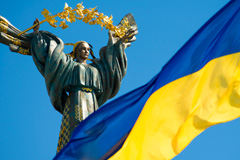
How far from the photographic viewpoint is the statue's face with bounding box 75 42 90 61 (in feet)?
46.7

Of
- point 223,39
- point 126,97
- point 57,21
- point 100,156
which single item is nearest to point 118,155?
point 100,156

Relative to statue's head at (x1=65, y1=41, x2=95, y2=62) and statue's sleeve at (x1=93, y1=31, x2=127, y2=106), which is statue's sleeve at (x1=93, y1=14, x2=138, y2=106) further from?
statue's head at (x1=65, y1=41, x2=95, y2=62)

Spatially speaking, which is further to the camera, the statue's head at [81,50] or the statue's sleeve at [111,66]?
the statue's head at [81,50]

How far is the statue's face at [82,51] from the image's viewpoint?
Result: 560 inches

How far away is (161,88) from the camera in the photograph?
37.5 ft

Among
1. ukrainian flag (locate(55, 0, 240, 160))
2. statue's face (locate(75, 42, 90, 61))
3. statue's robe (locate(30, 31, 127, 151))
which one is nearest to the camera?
ukrainian flag (locate(55, 0, 240, 160))

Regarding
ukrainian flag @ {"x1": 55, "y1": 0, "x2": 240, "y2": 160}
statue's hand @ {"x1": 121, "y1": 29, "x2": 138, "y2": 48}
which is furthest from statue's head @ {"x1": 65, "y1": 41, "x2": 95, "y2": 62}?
ukrainian flag @ {"x1": 55, "y1": 0, "x2": 240, "y2": 160}

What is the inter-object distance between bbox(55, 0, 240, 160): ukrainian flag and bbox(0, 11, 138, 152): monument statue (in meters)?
1.92

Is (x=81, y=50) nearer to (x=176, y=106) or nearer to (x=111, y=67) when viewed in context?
(x=111, y=67)

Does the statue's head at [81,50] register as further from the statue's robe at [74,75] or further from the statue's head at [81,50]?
the statue's robe at [74,75]

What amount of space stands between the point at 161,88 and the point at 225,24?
137 cm

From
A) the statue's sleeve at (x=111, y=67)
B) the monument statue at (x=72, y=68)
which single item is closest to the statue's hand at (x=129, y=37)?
the monument statue at (x=72, y=68)

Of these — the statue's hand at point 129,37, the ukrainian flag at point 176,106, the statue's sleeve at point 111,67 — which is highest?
the statue's hand at point 129,37

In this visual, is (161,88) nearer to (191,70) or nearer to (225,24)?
(191,70)
